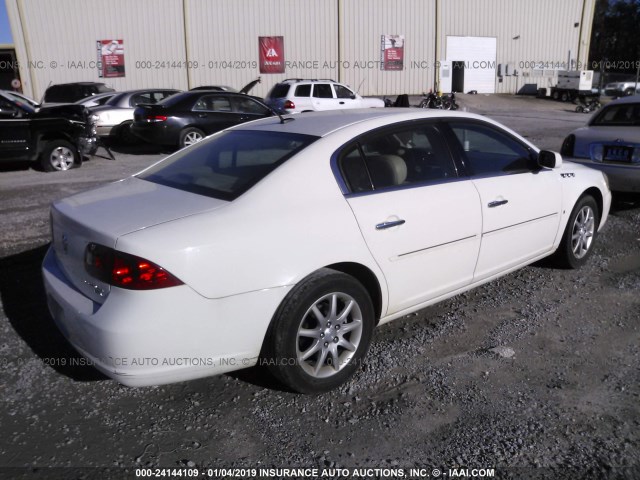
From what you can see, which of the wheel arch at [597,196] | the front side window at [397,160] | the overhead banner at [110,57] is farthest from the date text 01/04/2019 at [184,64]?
the front side window at [397,160]

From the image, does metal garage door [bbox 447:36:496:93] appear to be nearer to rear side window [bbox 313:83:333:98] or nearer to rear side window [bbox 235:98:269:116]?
rear side window [bbox 313:83:333:98]

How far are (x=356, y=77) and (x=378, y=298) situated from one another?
29.9 m

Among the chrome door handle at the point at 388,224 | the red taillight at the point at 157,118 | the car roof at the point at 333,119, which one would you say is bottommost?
the red taillight at the point at 157,118

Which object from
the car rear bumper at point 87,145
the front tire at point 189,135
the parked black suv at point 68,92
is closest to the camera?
the car rear bumper at point 87,145

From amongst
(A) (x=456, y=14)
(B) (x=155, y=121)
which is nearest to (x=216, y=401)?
(B) (x=155, y=121)

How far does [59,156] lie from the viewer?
10891 mm

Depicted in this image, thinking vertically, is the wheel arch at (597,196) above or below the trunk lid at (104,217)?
below

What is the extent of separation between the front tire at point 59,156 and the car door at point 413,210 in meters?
9.04

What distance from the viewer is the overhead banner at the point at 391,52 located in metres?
31.9

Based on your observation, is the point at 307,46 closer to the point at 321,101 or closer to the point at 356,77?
the point at 356,77

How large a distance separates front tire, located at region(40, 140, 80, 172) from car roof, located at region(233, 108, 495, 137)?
8007mm

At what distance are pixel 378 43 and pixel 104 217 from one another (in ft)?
102

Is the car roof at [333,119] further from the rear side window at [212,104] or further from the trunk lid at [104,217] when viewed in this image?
the rear side window at [212,104]

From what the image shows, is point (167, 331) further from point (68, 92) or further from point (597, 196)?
point (68, 92)
